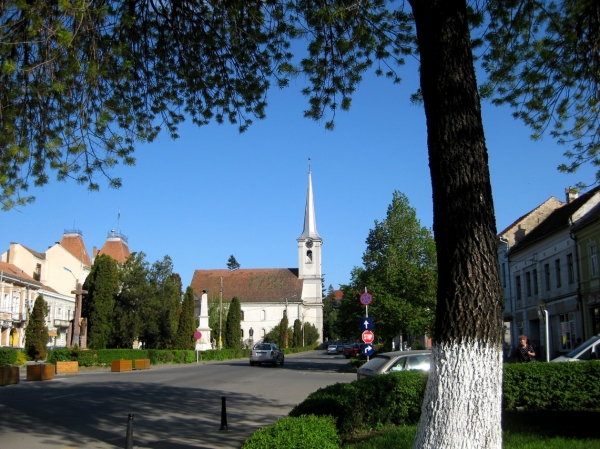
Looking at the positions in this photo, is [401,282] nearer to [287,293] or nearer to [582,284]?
[582,284]

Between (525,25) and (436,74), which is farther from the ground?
(525,25)

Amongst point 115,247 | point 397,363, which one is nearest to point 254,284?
point 115,247

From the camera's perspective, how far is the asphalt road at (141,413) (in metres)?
11.6

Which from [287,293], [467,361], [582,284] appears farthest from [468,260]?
[287,293]

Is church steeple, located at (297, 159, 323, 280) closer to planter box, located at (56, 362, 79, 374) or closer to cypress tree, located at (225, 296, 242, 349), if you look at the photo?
cypress tree, located at (225, 296, 242, 349)

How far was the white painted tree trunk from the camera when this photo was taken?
5102 mm

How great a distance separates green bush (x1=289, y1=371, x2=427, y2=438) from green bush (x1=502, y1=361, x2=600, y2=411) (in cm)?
182

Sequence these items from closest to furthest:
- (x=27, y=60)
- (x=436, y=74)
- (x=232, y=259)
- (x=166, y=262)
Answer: (x=436, y=74) < (x=27, y=60) < (x=166, y=262) < (x=232, y=259)

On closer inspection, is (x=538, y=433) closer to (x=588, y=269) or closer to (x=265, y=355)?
(x=588, y=269)

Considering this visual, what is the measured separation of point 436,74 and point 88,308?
46.7m

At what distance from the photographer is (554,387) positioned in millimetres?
11781

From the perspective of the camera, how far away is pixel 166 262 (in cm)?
5338

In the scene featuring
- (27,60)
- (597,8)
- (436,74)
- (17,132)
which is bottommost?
(436,74)

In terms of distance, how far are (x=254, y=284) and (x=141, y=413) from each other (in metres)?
102
